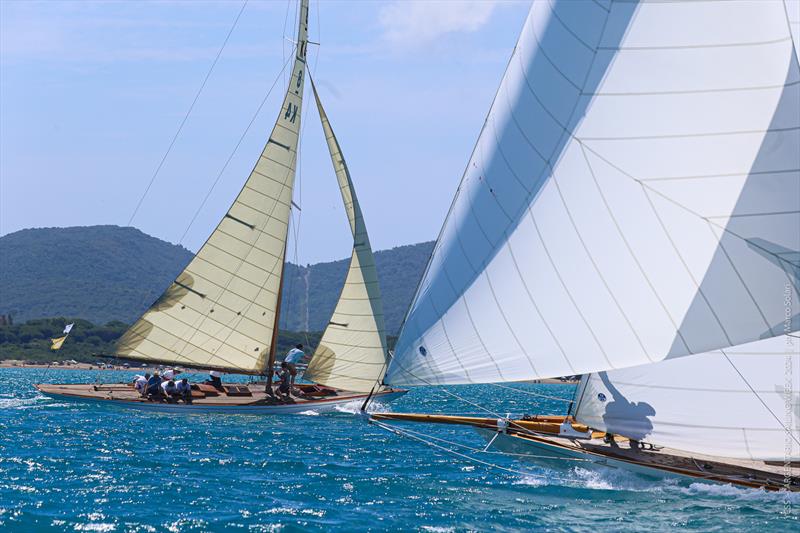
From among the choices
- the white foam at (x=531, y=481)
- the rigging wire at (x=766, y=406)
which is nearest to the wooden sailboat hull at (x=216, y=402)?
the white foam at (x=531, y=481)

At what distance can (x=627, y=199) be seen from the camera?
1593 cm

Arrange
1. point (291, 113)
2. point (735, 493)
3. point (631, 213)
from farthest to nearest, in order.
Answer: point (291, 113) < point (735, 493) < point (631, 213)

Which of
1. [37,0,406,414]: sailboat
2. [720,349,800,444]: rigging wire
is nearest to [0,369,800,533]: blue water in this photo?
[720,349,800,444]: rigging wire

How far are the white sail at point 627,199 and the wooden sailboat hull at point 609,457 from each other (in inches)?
140

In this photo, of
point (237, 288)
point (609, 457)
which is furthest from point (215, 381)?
point (609, 457)

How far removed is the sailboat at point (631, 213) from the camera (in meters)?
15.4

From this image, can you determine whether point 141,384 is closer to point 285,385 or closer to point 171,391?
point 171,391

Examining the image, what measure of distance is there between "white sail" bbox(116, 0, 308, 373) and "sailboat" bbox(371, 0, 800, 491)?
21.7m

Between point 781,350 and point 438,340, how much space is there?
18.7 ft

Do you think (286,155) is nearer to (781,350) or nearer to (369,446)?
(369,446)

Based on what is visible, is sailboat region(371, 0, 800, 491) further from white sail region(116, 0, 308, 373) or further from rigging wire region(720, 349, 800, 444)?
white sail region(116, 0, 308, 373)

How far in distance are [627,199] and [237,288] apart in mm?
24583

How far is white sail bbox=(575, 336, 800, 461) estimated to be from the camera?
17.4 meters

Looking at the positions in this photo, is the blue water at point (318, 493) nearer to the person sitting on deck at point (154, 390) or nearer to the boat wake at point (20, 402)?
the person sitting on deck at point (154, 390)
